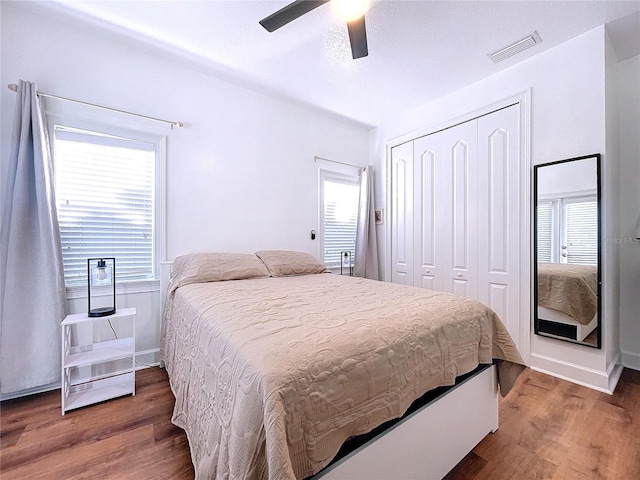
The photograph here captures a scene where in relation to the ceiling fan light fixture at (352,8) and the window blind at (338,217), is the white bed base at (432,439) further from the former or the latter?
the window blind at (338,217)

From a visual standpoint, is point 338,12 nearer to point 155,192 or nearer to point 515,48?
point 515,48

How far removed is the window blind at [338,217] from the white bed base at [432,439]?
94.5 inches

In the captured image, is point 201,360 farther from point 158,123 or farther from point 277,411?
point 158,123

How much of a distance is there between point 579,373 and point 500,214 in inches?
56.1

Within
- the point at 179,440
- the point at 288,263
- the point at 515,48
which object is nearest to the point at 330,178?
the point at 288,263

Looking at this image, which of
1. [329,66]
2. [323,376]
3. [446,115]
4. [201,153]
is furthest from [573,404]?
[201,153]

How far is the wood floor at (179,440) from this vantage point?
1.30m

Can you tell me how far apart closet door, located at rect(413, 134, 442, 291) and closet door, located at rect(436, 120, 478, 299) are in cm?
4

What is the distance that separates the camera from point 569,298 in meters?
2.21

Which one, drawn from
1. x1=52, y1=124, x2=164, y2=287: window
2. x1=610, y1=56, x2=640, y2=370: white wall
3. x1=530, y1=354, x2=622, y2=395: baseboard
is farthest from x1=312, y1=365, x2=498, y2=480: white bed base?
x1=52, y1=124, x2=164, y2=287: window

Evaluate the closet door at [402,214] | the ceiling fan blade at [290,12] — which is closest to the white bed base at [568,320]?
the closet door at [402,214]

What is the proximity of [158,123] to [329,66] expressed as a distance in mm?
1666

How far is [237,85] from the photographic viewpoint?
9.52 ft

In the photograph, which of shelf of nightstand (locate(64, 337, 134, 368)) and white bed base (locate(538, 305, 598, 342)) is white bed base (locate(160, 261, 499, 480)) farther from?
shelf of nightstand (locate(64, 337, 134, 368))
